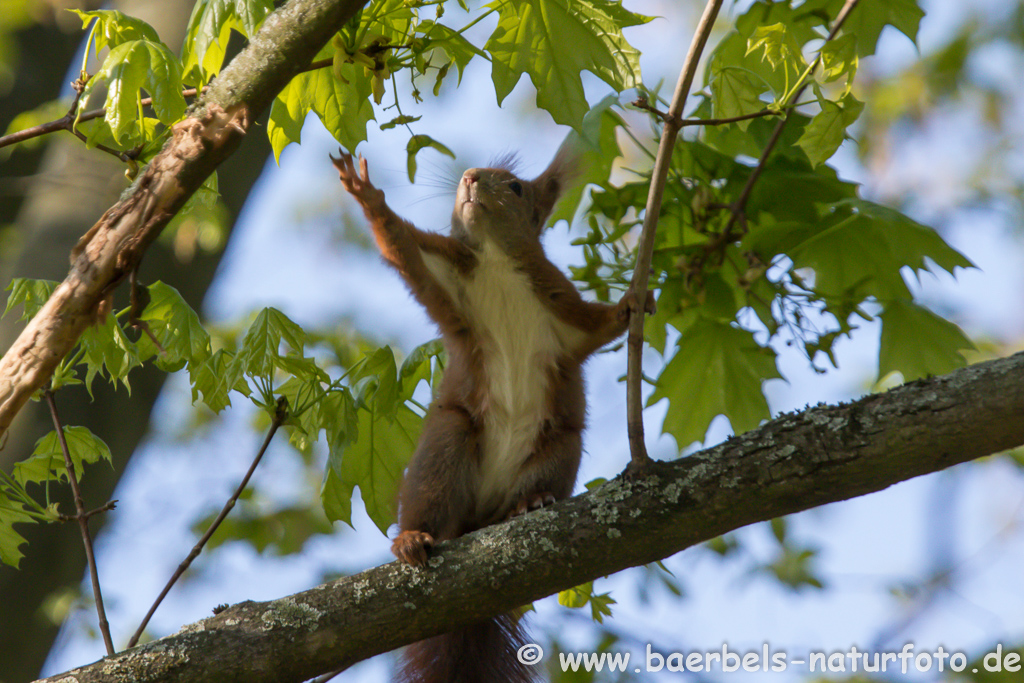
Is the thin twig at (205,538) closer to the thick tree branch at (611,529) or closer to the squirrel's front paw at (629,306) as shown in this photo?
the thick tree branch at (611,529)

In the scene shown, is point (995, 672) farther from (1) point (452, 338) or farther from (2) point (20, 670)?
(2) point (20, 670)

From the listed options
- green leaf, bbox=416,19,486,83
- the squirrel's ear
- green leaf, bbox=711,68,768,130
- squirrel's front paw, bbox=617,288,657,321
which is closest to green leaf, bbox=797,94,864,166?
green leaf, bbox=711,68,768,130

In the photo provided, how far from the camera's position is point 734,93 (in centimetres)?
274

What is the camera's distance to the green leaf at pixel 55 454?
2.46m

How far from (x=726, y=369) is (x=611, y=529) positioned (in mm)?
1279

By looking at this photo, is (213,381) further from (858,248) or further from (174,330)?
(858,248)

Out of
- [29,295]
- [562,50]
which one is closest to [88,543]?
[29,295]

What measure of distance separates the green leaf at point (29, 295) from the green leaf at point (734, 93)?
6.85 feet

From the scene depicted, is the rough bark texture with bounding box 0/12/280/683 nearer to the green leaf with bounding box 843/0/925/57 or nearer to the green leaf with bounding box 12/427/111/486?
the green leaf with bounding box 12/427/111/486

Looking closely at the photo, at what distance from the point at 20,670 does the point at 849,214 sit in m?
4.29

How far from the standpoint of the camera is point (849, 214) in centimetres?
312

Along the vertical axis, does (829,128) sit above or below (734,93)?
below

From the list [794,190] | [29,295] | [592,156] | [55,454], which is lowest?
[55,454]

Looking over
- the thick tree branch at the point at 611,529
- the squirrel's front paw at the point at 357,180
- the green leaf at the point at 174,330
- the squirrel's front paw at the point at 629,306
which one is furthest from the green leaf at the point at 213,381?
the squirrel's front paw at the point at 629,306
